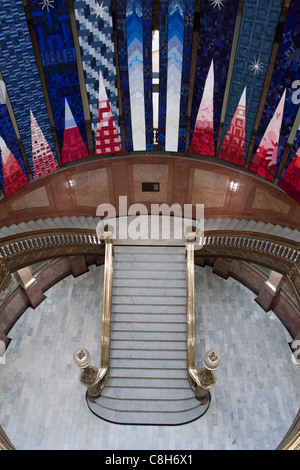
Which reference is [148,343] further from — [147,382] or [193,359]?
[193,359]

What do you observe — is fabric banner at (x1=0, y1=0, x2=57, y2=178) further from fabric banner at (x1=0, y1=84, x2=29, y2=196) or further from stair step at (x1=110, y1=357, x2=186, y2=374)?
stair step at (x1=110, y1=357, x2=186, y2=374)

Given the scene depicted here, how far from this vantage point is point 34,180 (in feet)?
54.5

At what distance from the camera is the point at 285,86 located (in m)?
13.4

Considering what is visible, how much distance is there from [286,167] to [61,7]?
995cm

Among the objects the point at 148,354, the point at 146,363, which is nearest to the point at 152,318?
the point at 148,354

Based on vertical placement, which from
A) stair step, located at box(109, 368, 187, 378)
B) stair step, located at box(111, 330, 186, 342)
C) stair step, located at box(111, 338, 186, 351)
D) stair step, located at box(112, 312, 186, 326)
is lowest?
stair step, located at box(109, 368, 187, 378)

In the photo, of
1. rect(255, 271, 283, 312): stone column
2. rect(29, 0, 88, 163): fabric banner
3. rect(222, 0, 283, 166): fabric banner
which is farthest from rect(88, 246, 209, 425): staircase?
rect(222, 0, 283, 166): fabric banner

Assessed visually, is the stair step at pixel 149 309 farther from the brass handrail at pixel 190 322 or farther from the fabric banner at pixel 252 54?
the fabric banner at pixel 252 54

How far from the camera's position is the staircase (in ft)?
44.0

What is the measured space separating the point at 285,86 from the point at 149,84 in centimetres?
518

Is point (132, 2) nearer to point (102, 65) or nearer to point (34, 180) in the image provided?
point (102, 65)

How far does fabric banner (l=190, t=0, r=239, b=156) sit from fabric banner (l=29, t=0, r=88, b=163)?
4.65 metres

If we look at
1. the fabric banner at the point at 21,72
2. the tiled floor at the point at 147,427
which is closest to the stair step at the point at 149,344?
the tiled floor at the point at 147,427

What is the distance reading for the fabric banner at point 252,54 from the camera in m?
12.4
